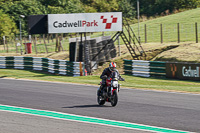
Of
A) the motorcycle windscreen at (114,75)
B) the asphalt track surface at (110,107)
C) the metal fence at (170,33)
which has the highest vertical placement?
the metal fence at (170,33)

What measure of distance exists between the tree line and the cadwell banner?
44472 millimetres

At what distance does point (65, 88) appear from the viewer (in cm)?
2086

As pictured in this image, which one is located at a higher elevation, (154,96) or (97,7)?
(97,7)

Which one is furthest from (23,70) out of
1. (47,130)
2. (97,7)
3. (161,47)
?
(97,7)

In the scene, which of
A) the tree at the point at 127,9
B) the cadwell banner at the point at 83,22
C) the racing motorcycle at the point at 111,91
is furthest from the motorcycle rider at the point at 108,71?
the tree at the point at 127,9

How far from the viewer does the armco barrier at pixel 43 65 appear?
29828mm

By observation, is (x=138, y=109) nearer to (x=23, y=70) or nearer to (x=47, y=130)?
(x=47, y=130)

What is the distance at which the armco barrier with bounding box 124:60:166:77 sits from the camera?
27.7 m

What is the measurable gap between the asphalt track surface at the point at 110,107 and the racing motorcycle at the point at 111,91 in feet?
0.86

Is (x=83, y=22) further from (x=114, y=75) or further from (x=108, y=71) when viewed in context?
(x=114, y=75)

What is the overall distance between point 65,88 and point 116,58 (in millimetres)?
16160

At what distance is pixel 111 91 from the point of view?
14.0 metres

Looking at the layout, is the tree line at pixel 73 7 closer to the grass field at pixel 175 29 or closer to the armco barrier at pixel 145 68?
the grass field at pixel 175 29

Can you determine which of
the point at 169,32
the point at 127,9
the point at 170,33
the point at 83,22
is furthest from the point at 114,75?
Result: the point at 127,9
